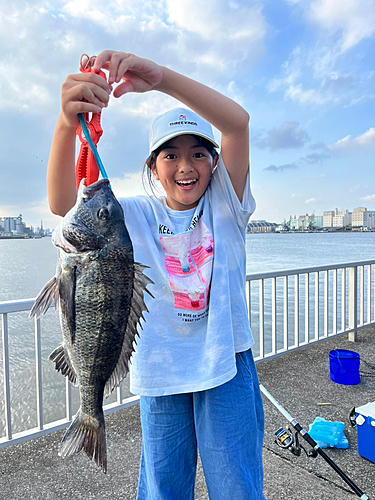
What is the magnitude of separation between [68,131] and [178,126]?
0.48m

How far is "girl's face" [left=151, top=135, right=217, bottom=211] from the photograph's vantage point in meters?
1.59

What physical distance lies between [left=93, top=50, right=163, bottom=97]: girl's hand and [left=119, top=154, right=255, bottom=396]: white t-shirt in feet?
1.61

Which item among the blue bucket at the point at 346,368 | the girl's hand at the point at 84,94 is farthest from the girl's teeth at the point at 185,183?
the blue bucket at the point at 346,368

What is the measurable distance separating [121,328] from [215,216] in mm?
713

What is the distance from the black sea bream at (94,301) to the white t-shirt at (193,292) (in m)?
0.30

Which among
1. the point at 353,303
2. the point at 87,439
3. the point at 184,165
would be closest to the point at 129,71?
the point at 184,165

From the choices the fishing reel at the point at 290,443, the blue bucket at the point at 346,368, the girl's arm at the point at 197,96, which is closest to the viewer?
the girl's arm at the point at 197,96

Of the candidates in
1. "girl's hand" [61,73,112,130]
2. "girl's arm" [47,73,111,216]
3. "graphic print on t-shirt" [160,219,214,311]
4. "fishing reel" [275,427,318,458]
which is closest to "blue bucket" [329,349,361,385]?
"fishing reel" [275,427,318,458]

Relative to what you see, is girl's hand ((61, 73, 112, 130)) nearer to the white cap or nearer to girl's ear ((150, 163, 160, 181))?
the white cap

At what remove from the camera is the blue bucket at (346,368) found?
4055mm

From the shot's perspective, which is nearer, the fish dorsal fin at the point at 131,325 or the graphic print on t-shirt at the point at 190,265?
the fish dorsal fin at the point at 131,325

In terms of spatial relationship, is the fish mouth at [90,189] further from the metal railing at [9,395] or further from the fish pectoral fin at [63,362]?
the metal railing at [9,395]

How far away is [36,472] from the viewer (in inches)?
107

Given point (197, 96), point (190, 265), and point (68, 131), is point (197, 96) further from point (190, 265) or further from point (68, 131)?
point (190, 265)
